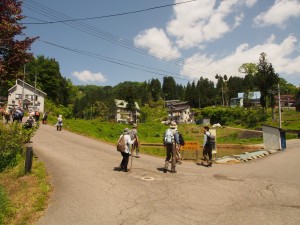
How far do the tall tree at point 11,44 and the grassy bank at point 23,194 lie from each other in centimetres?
402

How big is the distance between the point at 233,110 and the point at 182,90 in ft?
207

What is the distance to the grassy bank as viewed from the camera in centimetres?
749

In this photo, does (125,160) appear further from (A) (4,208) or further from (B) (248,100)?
(B) (248,100)

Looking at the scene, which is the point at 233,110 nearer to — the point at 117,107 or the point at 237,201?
the point at 117,107

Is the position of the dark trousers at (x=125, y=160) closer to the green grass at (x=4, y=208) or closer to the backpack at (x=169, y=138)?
the backpack at (x=169, y=138)

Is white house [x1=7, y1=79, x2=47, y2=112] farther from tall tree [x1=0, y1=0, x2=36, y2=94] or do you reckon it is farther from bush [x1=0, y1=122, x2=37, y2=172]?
tall tree [x1=0, y1=0, x2=36, y2=94]

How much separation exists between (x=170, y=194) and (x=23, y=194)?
15.7ft

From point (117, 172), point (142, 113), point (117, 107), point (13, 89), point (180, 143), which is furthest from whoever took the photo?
point (117, 107)

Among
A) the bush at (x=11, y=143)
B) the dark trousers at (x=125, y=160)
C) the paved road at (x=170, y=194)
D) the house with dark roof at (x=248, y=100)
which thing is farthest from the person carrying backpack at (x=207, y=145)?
the house with dark roof at (x=248, y=100)

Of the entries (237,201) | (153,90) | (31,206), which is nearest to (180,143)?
(237,201)

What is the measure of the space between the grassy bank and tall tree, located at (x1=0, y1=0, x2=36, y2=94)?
4.02 metres

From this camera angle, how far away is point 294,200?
852 cm

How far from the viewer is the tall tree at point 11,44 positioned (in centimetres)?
1122

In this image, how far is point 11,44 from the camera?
11547 mm
